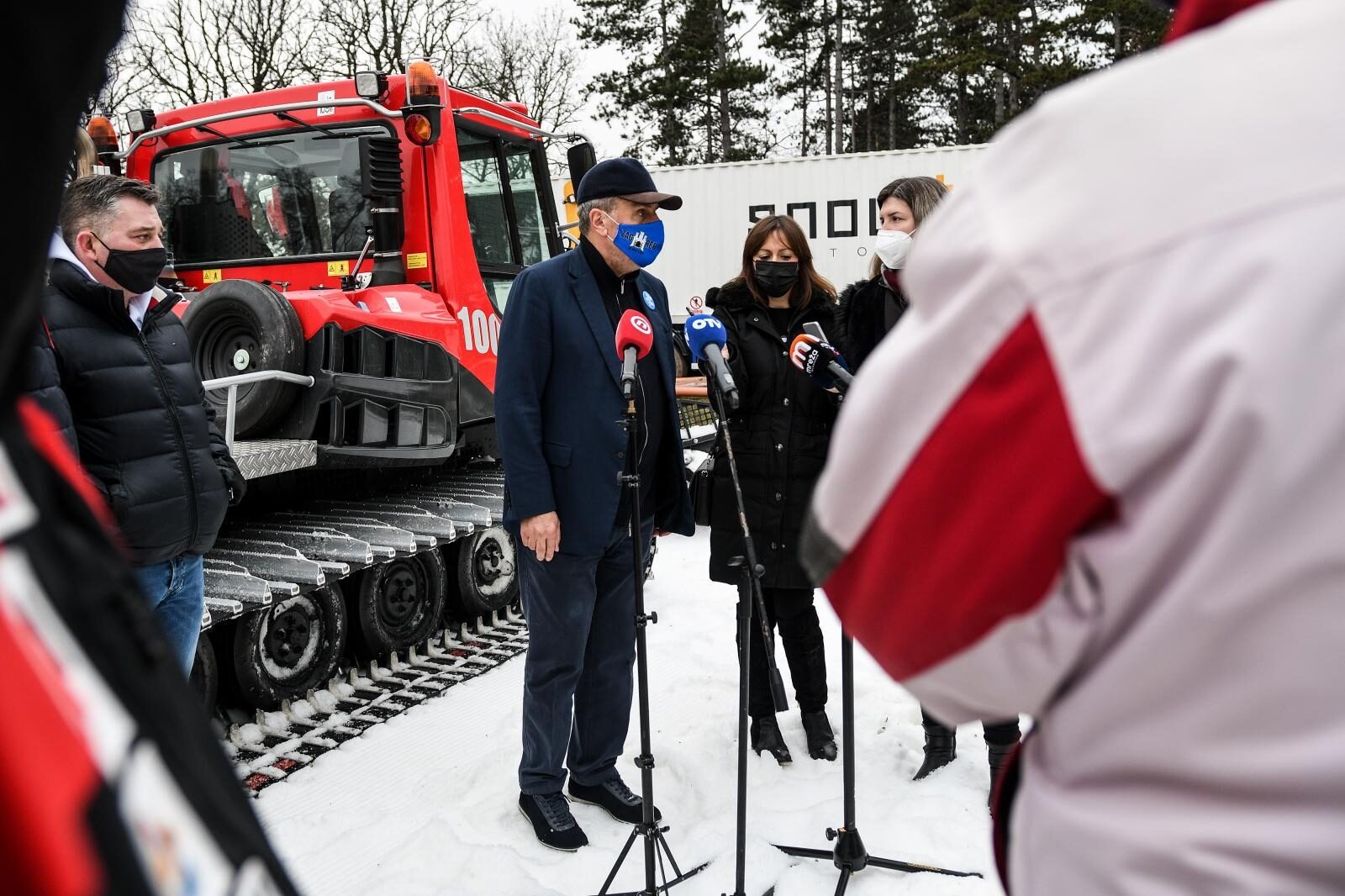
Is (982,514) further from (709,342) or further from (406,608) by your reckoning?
(406,608)

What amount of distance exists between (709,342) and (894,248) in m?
0.96

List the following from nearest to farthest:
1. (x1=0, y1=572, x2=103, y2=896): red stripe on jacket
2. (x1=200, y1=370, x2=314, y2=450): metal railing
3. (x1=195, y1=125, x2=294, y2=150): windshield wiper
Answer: (x1=0, y1=572, x2=103, y2=896): red stripe on jacket
(x1=200, y1=370, x2=314, y2=450): metal railing
(x1=195, y1=125, x2=294, y2=150): windshield wiper

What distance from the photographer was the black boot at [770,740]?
150 inches

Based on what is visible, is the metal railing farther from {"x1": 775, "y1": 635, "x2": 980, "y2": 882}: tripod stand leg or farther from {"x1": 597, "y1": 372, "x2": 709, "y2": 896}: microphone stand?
{"x1": 775, "y1": 635, "x2": 980, "y2": 882}: tripod stand leg

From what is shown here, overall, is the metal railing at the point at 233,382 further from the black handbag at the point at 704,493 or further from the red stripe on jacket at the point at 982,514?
the red stripe on jacket at the point at 982,514

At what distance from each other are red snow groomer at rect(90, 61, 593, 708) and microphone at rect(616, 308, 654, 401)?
1995mm

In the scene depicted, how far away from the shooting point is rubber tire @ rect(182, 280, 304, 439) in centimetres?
445

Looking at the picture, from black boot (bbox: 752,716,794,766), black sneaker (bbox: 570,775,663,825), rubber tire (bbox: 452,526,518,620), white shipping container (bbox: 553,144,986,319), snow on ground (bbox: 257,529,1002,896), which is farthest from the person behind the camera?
white shipping container (bbox: 553,144,986,319)

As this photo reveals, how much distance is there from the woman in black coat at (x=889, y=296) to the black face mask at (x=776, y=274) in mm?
202

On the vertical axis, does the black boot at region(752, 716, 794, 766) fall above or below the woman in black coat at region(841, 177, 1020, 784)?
below

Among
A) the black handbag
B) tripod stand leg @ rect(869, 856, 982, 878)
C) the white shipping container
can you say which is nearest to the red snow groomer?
the black handbag

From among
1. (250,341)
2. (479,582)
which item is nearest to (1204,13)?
(250,341)

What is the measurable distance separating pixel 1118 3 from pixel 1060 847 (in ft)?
92.1

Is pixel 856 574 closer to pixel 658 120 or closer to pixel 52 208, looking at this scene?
pixel 52 208
